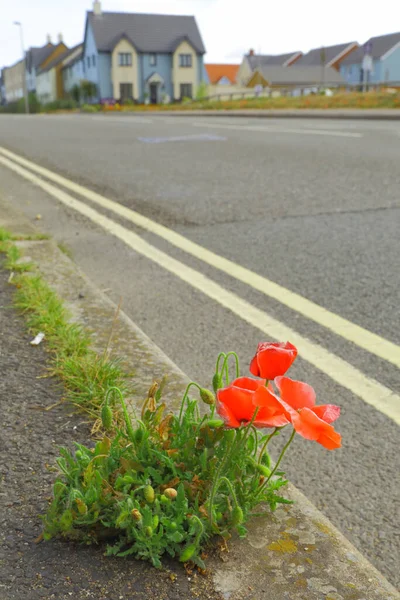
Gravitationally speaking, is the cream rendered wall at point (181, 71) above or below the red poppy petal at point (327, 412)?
above

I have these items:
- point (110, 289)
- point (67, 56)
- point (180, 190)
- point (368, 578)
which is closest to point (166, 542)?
point (368, 578)

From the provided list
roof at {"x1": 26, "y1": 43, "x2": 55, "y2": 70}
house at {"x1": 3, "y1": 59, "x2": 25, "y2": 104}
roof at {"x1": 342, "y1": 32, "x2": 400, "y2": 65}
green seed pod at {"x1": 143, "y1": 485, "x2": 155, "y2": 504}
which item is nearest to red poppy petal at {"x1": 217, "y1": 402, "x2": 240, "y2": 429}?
green seed pod at {"x1": 143, "y1": 485, "x2": 155, "y2": 504}

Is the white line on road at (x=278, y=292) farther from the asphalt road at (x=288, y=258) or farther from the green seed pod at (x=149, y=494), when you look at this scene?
the green seed pod at (x=149, y=494)

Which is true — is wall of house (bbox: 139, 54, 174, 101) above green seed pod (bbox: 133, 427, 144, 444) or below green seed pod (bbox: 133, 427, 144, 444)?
above

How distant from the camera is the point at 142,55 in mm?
63688

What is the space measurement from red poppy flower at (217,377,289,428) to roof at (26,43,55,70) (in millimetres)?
89615

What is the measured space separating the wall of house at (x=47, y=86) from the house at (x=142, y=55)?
10.8 m

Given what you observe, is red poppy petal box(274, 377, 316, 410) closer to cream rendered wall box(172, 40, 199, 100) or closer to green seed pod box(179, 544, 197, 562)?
green seed pod box(179, 544, 197, 562)

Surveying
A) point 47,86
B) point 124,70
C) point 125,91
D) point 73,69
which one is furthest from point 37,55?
point 125,91

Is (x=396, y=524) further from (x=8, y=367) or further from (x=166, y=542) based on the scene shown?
(x=8, y=367)

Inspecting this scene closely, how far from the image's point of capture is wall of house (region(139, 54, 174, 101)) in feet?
209

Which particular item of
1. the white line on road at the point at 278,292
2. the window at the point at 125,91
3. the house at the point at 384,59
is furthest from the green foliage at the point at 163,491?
the house at the point at 384,59

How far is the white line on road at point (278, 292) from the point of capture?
2785mm

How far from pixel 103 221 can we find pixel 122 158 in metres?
3.93
